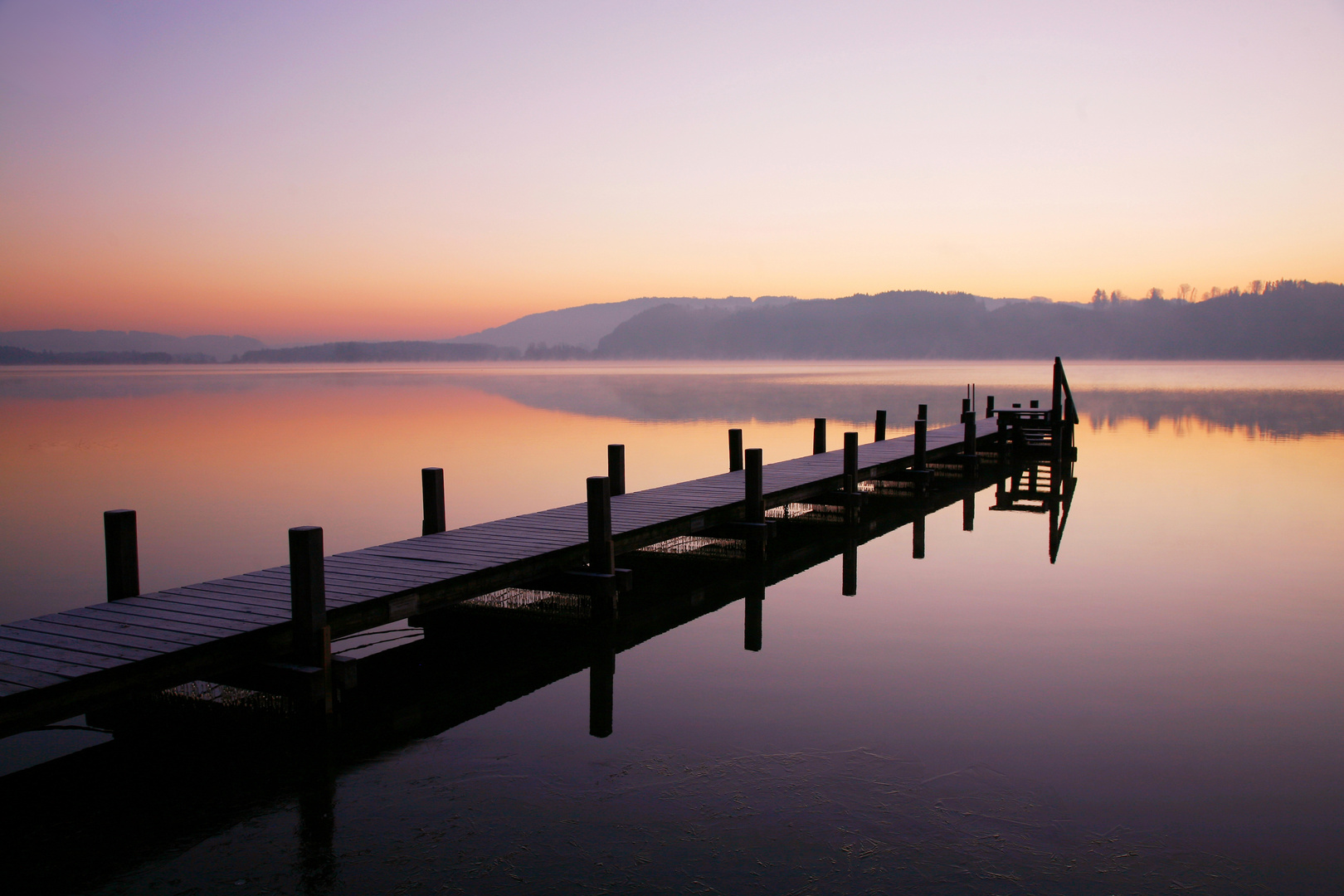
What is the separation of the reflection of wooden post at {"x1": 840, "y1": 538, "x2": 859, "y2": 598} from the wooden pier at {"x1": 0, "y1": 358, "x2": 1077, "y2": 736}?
1.28 meters

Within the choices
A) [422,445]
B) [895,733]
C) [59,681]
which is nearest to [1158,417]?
[422,445]

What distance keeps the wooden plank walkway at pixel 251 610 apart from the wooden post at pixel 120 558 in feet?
0.44

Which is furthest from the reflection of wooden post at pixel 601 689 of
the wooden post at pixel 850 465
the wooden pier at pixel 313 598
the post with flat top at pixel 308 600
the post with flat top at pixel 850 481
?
the wooden post at pixel 850 465

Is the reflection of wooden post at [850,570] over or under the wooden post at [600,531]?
under

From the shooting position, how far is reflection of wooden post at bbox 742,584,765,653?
33.8 feet

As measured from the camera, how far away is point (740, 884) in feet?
17.3

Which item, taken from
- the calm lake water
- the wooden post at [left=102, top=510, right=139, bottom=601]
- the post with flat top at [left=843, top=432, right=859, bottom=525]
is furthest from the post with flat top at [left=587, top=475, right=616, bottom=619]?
the post with flat top at [left=843, top=432, right=859, bottom=525]

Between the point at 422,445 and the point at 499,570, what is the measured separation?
85.3ft

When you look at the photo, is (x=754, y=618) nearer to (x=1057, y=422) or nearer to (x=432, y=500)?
(x=432, y=500)

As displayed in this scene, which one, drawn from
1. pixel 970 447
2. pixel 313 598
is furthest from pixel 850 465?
pixel 313 598

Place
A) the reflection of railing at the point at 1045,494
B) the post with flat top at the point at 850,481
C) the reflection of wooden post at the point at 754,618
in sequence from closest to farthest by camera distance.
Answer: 1. the reflection of wooden post at the point at 754,618
2. the post with flat top at the point at 850,481
3. the reflection of railing at the point at 1045,494

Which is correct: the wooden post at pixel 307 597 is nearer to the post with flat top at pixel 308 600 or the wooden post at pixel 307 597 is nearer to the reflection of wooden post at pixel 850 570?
the post with flat top at pixel 308 600

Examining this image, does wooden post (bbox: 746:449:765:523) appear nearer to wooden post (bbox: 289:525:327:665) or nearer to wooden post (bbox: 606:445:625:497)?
wooden post (bbox: 606:445:625:497)

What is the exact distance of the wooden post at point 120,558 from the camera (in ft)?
25.9
